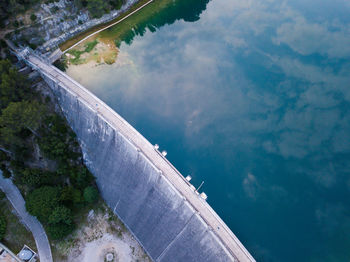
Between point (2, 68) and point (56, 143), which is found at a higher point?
point (2, 68)

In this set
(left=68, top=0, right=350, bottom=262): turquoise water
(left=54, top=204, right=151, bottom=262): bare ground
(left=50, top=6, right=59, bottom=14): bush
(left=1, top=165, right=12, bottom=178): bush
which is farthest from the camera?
(left=50, top=6, right=59, bottom=14): bush

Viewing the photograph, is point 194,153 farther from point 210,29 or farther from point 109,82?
point 210,29

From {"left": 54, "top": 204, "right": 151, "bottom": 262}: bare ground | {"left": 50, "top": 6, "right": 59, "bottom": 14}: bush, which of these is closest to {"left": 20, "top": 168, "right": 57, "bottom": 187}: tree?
{"left": 54, "top": 204, "right": 151, "bottom": 262}: bare ground

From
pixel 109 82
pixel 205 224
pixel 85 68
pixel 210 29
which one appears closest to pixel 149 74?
pixel 109 82

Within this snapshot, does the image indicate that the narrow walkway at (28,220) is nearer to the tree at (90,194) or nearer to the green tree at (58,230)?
the green tree at (58,230)

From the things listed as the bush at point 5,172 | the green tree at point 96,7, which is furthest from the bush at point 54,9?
the bush at point 5,172

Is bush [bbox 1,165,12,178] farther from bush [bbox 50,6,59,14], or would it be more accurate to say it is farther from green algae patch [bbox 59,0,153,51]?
bush [bbox 50,6,59,14]
